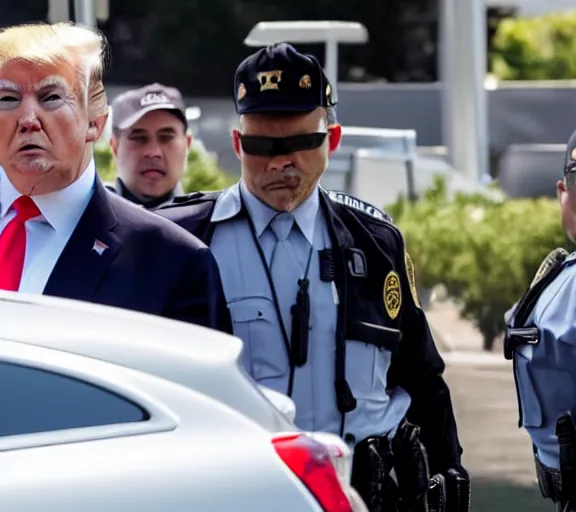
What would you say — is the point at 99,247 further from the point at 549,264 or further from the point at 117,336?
the point at 549,264

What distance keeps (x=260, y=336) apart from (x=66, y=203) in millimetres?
594

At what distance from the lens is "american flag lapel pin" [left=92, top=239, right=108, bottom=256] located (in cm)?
387

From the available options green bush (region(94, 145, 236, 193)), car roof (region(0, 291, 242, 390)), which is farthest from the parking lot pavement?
car roof (region(0, 291, 242, 390))

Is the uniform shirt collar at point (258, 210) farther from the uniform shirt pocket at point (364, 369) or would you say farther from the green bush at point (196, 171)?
the green bush at point (196, 171)

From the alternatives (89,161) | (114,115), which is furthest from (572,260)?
(114,115)

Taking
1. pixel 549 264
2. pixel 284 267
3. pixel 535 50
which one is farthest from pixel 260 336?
pixel 535 50

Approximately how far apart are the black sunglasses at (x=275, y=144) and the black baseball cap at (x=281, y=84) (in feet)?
0.24

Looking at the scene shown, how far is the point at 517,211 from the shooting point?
15.6 metres

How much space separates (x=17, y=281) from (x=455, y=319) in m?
11.6

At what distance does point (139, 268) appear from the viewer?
12.7ft

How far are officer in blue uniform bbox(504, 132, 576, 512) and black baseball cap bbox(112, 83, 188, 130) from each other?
2131 millimetres

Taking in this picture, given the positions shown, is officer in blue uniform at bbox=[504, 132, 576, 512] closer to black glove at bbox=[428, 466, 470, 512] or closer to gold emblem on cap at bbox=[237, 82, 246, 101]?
black glove at bbox=[428, 466, 470, 512]

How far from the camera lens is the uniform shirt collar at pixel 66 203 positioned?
3924 millimetres

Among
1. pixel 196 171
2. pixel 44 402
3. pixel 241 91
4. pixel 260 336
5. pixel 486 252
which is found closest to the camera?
pixel 44 402
